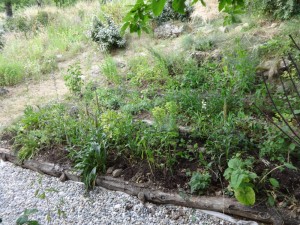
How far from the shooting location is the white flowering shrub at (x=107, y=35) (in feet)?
26.5

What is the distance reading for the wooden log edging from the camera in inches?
98.3

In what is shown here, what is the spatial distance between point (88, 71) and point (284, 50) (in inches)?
175

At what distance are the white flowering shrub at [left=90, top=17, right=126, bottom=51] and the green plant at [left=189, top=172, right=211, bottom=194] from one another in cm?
583

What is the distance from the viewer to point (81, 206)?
3188mm

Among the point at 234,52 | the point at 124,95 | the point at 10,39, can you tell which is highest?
the point at 234,52

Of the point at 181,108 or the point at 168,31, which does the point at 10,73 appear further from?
the point at 181,108

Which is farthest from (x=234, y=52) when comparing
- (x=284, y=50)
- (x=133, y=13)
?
(x=133, y=13)

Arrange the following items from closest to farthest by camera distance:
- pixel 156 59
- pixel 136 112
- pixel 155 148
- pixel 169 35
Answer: pixel 155 148 < pixel 136 112 < pixel 156 59 < pixel 169 35

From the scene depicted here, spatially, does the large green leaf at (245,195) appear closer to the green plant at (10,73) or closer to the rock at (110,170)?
the rock at (110,170)

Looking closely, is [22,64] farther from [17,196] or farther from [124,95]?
[17,196]

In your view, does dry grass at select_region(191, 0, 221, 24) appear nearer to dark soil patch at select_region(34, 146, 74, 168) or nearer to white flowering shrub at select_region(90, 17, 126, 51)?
white flowering shrub at select_region(90, 17, 126, 51)

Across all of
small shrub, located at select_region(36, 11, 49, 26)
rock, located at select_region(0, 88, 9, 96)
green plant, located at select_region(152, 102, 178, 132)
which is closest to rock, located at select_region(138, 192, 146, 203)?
green plant, located at select_region(152, 102, 178, 132)

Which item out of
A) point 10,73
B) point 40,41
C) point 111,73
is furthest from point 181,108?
point 40,41

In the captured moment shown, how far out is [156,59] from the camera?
19.6ft
